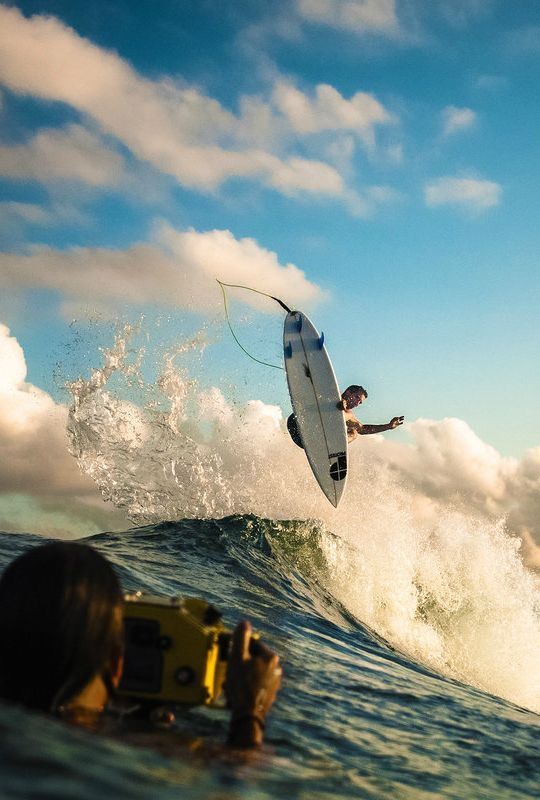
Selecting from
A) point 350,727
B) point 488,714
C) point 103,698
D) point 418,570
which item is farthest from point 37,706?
point 418,570

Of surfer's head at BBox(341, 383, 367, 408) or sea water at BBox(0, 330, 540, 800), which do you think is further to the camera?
surfer's head at BBox(341, 383, 367, 408)

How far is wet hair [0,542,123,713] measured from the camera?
2195 millimetres

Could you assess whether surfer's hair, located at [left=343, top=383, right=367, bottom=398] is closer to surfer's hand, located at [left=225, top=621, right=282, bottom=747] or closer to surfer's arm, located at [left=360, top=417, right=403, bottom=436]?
surfer's arm, located at [left=360, top=417, right=403, bottom=436]

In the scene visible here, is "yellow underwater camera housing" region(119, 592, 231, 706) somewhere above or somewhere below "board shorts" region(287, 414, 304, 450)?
below

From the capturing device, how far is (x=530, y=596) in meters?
16.0

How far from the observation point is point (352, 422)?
1619 cm

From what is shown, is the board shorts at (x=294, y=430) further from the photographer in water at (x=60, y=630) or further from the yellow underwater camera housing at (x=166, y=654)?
the photographer in water at (x=60, y=630)

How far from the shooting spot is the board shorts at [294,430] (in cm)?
1611

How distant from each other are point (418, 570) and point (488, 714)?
33.3ft

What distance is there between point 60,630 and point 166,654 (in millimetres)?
520

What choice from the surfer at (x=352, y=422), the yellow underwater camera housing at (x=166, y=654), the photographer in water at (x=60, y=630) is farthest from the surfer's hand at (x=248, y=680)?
the surfer at (x=352, y=422)

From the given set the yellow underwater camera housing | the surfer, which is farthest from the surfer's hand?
the surfer

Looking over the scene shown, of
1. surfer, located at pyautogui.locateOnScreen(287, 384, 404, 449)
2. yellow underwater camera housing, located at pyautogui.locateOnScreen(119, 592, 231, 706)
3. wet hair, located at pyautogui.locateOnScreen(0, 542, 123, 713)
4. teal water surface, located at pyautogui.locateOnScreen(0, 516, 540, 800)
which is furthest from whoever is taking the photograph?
surfer, located at pyautogui.locateOnScreen(287, 384, 404, 449)

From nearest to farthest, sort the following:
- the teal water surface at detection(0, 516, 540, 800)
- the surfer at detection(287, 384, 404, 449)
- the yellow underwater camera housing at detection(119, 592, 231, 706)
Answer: the teal water surface at detection(0, 516, 540, 800) < the yellow underwater camera housing at detection(119, 592, 231, 706) < the surfer at detection(287, 384, 404, 449)
